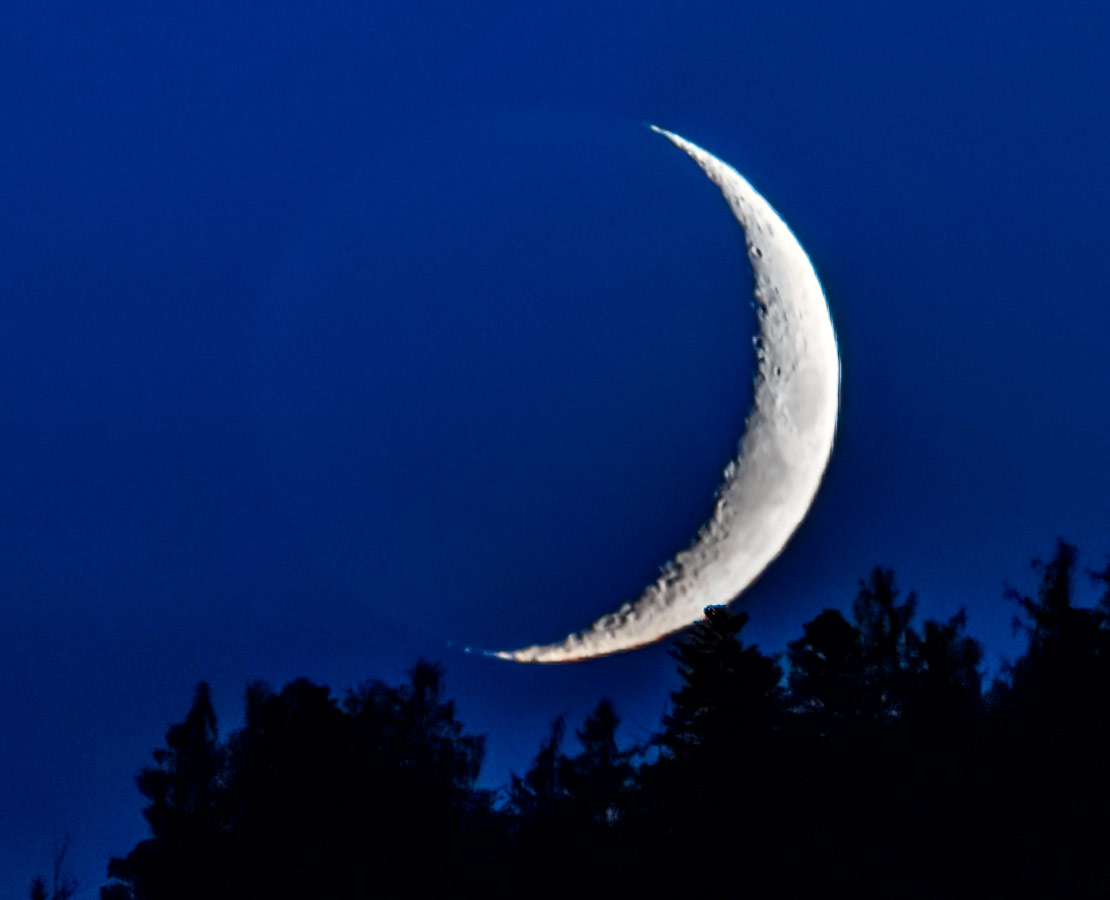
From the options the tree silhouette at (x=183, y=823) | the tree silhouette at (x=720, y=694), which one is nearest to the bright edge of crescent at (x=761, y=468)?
the tree silhouette at (x=720, y=694)

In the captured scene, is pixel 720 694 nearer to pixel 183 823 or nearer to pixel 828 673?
pixel 828 673

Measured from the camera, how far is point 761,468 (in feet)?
67.5

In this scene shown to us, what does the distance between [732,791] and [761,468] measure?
556 cm

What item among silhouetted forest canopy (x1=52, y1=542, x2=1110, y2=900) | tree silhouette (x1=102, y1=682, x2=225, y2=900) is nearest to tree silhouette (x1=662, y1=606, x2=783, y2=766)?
silhouetted forest canopy (x1=52, y1=542, x2=1110, y2=900)

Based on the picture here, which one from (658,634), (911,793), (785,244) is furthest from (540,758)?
(785,244)

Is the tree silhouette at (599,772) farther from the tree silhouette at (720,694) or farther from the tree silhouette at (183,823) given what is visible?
the tree silhouette at (183,823)

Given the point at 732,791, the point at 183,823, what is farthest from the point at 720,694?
the point at 183,823

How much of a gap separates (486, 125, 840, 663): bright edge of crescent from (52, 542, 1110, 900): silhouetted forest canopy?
3.53 ft

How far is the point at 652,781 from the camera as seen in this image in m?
20.2

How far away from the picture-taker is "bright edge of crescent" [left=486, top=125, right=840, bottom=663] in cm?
2053

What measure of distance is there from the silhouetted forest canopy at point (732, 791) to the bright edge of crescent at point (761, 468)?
3.53 ft

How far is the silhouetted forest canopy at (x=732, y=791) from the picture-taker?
18.3 m

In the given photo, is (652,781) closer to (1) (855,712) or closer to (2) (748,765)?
(2) (748,765)

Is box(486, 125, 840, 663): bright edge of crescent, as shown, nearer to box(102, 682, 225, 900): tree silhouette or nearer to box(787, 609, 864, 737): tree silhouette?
box(787, 609, 864, 737): tree silhouette
